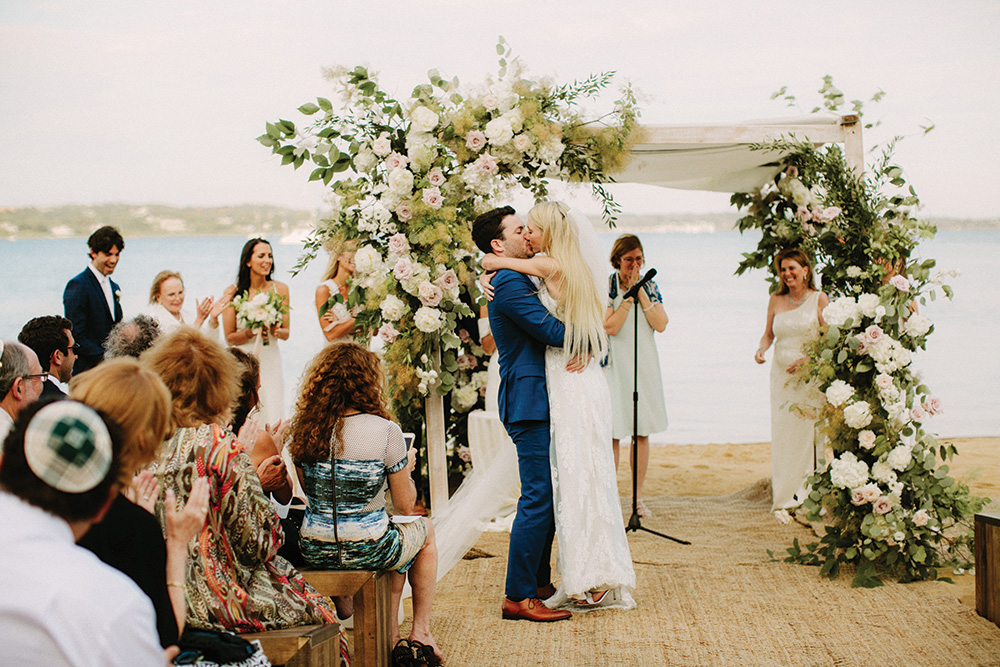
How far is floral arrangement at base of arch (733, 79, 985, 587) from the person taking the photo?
468cm

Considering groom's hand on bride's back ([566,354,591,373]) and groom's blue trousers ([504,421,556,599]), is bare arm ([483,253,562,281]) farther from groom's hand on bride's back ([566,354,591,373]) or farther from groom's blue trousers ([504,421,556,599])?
groom's blue trousers ([504,421,556,599])

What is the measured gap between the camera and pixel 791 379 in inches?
238

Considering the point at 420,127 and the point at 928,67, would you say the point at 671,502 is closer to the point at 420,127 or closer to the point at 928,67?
the point at 420,127

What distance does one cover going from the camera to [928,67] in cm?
2756

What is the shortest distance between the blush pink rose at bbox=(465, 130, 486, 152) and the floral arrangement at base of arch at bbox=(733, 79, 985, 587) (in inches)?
76.3

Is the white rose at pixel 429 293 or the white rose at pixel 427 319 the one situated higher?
the white rose at pixel 429 293

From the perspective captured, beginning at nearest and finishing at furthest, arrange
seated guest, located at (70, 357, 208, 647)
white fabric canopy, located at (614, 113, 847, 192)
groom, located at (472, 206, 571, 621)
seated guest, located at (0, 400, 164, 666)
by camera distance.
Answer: seated guest, located at (0, 400, 164, 666) < seated guest, located at (70, 357, 208, 647) < groom, located at (472, 206, 571, 621) < white fabric canopy, located at (614, 113, 847, 192)

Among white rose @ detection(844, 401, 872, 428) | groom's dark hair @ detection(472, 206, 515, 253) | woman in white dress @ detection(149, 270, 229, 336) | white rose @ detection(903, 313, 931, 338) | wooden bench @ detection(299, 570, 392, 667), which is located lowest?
wooden bench @ detection(299, 570, 392, 667)

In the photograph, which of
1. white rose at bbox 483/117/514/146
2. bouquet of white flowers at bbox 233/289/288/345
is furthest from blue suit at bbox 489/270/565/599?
bouquet of white flowers at bbox 233/289/288/345

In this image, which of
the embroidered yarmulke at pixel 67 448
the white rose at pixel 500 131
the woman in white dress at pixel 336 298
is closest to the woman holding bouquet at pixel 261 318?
the woman in white dress at pixel 336 298

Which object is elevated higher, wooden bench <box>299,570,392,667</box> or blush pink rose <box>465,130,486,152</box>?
blush pink rose <box>465,130,486,152</box>

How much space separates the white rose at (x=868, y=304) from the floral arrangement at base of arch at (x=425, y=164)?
1.60 metres

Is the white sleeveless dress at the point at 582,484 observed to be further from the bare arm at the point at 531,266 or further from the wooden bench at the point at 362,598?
the wooden bench at the point at 362,598

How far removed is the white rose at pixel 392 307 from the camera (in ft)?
17.3
